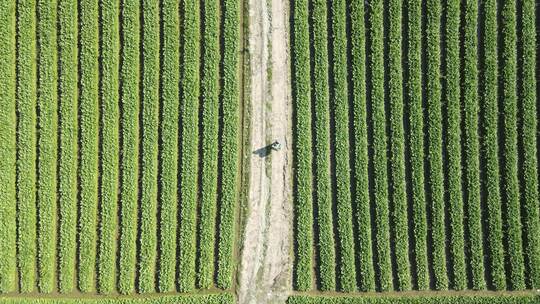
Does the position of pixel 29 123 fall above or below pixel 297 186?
above

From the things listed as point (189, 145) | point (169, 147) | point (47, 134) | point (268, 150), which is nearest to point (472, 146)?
point (268, 150)

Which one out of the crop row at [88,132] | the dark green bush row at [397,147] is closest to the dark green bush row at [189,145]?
the crop row at [88,132]

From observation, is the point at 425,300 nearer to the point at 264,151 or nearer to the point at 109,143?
the point at 264,151

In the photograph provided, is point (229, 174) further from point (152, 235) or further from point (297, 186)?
point (152, 235)

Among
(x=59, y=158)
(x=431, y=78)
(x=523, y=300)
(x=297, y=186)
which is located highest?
(x=431, y=78)

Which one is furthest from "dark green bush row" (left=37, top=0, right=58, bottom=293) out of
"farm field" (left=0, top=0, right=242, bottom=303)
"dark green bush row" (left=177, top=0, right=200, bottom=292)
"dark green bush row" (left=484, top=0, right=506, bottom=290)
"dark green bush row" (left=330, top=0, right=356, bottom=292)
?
"dark green bush row" (left=484, top=0, right=506, bottom=290)

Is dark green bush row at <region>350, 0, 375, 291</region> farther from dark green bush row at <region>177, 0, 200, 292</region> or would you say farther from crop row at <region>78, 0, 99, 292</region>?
crop row at <region>78, 0, 99, 292</region>

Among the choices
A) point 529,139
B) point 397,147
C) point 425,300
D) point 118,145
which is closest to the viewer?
point 425,300

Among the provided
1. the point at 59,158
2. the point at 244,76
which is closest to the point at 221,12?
the point at 244,76
